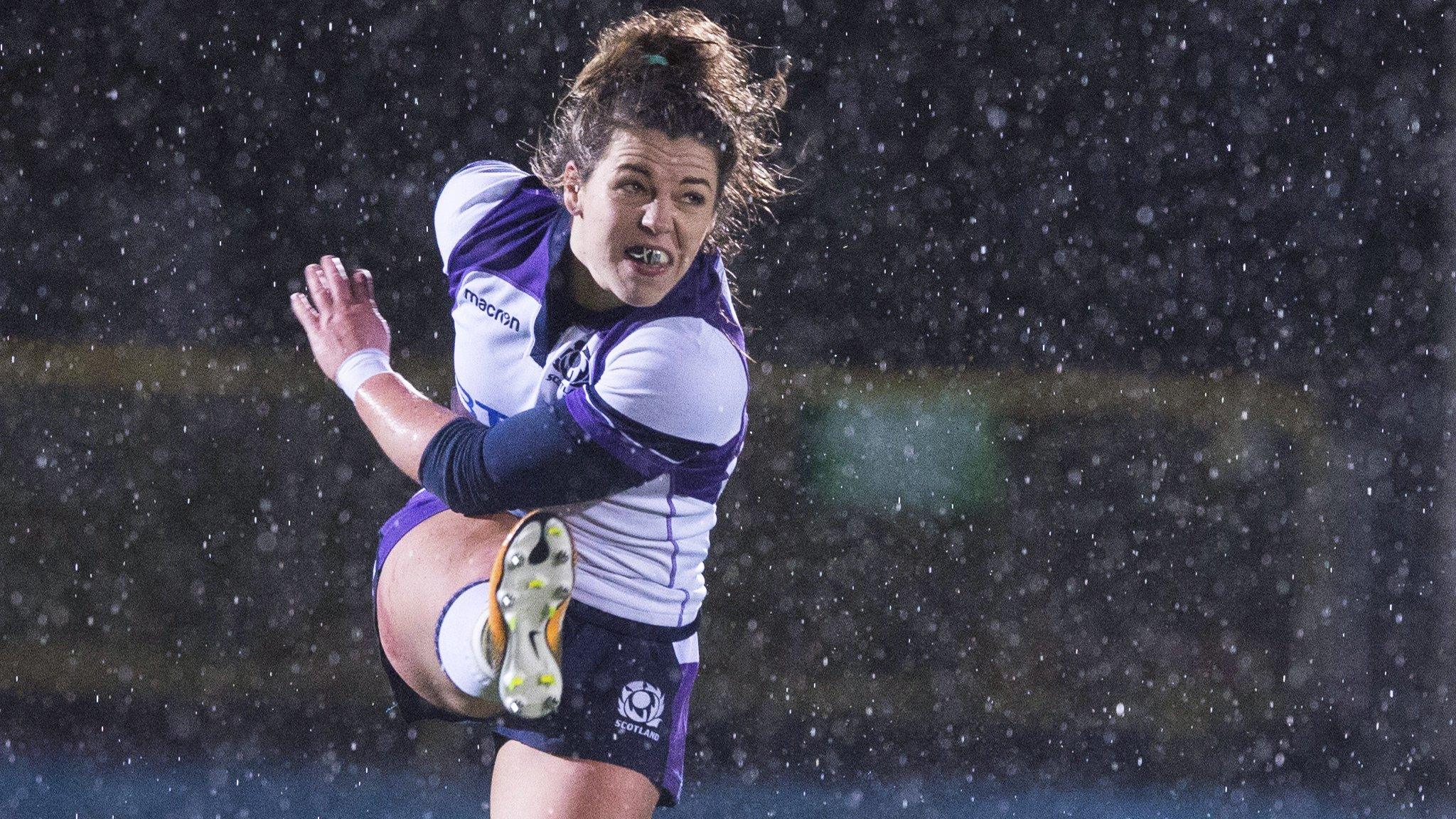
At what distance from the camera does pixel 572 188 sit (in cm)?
182

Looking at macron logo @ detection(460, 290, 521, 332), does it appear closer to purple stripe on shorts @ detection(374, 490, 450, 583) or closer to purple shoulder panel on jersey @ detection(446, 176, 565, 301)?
purple shoulder panel on jersey @ detection(446, 176, 565, 301)

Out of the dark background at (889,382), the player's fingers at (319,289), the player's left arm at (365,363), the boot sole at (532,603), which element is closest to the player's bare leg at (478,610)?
the boot sole at (532,603)

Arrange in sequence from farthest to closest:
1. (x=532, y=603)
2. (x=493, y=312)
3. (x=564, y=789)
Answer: (x=493, y=312)
(x=564, y=789)
(x=532, y=603)

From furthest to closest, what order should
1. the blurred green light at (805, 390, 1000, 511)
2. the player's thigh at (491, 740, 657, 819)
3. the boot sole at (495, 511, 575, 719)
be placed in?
the blurred green light at (805, 390, 1000, 511) → the player's thigh at (491, 740, 657, 819) → the boot sole at (495, 511, 575, 719)

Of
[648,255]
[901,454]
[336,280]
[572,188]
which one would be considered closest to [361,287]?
[336,280]

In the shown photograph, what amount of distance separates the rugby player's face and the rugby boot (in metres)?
0.30

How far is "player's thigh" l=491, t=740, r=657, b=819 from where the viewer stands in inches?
70.1

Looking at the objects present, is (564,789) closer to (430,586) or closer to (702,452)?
(430,586)

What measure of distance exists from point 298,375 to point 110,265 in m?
0.78

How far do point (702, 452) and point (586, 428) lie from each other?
173mm

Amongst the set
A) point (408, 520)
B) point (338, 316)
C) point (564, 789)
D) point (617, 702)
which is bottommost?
point (564, 789)

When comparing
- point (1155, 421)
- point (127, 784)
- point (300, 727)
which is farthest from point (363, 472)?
point (1155, 421)

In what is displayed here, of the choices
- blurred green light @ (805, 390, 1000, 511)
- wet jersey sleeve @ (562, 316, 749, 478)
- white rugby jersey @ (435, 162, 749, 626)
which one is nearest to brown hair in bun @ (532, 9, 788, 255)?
white rugby jersey @ (435, 162, 749, 626)

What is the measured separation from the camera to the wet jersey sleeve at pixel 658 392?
5.54 feet
